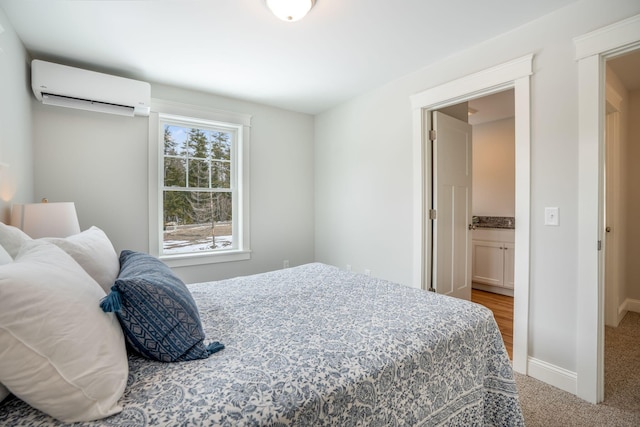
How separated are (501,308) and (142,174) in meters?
4.36

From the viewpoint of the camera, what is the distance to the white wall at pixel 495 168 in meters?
4.36

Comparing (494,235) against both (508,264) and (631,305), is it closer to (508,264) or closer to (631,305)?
(508,264)

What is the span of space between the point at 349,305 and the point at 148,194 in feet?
8.42

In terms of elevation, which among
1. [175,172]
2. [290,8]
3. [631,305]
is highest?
[290,8]

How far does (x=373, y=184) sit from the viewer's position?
3.38 m

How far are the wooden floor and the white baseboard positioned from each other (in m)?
0.42

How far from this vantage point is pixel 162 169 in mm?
3193

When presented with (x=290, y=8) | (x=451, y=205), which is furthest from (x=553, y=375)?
(x=290, y=8)

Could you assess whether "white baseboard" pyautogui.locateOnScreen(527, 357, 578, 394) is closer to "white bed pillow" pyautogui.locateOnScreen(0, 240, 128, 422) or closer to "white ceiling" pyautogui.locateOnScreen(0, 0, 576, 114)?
"white ceiling" pyautogui.locateOnScreen(0, 0, 576, 114)

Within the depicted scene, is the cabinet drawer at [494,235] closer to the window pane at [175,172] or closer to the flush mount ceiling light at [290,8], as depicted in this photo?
the flush mount ceiling light at [290,8]

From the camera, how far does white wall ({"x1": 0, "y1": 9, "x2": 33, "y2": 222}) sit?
6.29ft

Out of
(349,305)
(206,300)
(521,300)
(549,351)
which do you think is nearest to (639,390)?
(549,351)

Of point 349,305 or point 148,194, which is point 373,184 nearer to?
point 349,305

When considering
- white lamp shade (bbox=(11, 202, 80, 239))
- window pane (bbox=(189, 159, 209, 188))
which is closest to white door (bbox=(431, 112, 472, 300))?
window pane (bbox=(189, 159, 209, 188))
